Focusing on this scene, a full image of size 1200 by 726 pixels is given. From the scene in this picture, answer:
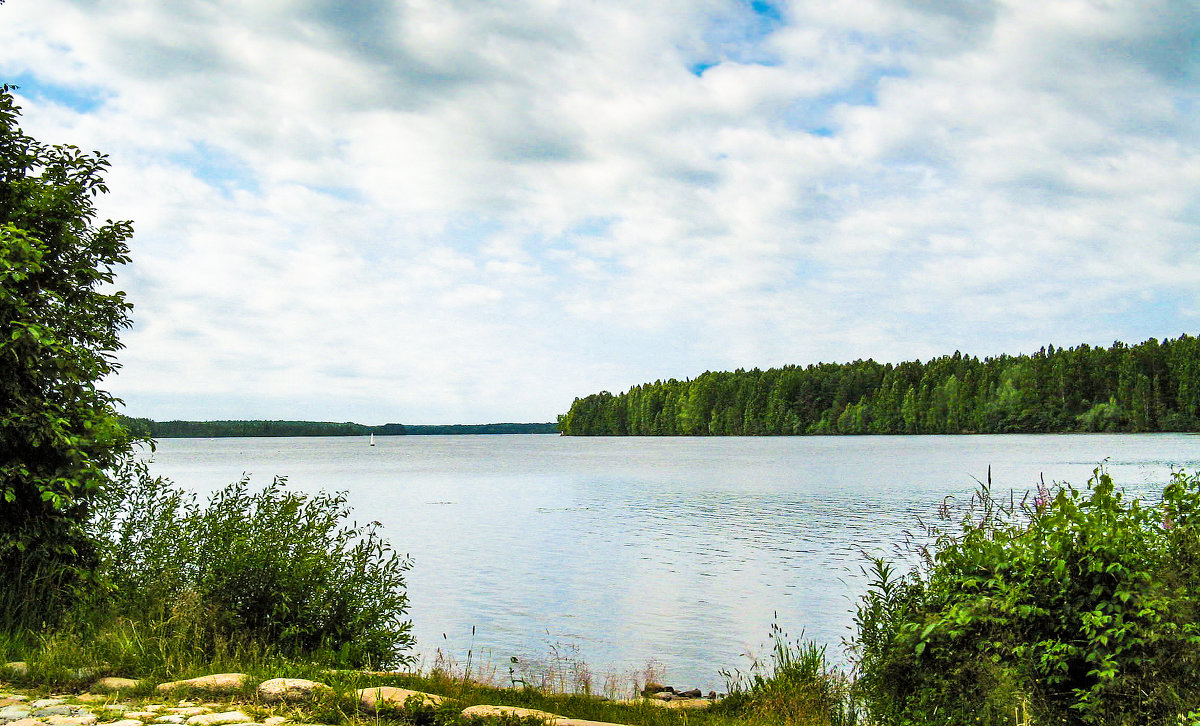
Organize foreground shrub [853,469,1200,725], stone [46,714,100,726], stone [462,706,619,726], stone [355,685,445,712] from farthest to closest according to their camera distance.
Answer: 1. stone [355,685,445,712]
2. stone [462,706,619,726]
3. stone [46,714,100,726]
4. foreground shrub [853,469,1200,725]

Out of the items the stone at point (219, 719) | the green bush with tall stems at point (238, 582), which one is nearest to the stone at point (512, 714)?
the stone at point (219, 719)

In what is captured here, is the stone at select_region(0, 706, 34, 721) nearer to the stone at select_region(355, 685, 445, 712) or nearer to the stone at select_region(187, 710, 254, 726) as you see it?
the stone at select_region(187, 710, 254, 726)

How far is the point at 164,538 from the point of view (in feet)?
32.6

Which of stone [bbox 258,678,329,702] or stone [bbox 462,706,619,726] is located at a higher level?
Result: stone [bbox 258,678,329,702]

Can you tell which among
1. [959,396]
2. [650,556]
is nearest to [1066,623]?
[650,556]

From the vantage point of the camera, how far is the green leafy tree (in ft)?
27.4

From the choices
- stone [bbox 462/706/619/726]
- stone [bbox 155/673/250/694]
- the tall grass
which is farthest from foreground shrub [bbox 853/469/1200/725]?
stone [bbox 155/673/250/694]

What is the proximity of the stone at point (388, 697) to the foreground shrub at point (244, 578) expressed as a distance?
7.70 ft

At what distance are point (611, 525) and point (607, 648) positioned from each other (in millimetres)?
16691

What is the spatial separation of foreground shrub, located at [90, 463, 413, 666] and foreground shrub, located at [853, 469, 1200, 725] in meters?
5.83

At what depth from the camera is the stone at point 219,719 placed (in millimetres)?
5926

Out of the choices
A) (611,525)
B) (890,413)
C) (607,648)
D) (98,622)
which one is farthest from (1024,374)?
(98,622)

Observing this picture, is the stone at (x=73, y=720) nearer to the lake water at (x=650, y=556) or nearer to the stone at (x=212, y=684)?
the stone at (x=212, y=684)

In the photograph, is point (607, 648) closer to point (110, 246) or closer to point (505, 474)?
point (110, 246)
